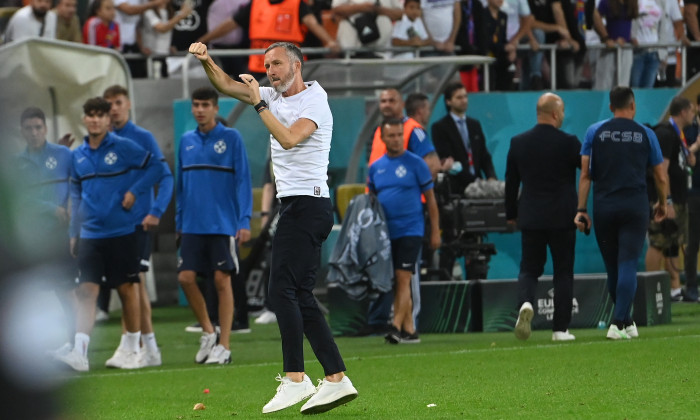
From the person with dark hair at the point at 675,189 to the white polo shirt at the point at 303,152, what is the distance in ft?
28.1

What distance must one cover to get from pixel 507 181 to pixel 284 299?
5.05 meters

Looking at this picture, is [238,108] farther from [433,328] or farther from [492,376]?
[492,376]

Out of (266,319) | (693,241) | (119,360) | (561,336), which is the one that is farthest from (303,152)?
(693,241)

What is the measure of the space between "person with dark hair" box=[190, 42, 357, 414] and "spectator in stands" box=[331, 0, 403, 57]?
10.0 m

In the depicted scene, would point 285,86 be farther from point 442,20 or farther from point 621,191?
point 442,20

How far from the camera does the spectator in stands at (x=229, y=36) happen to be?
637 inches

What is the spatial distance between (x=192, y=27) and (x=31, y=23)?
2.47m

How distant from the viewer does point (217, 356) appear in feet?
34.1

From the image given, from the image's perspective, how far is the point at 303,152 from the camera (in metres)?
6.47

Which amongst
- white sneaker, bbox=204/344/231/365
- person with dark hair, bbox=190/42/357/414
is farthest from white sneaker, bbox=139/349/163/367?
person with dark hair, bbox=190/42/357/414

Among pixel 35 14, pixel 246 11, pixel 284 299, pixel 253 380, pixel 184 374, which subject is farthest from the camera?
pixel 246 11

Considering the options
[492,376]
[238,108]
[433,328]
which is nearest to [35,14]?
[238,108]

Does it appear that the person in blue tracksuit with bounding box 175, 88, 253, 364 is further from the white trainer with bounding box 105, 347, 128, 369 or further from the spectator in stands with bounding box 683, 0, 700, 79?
the spectator in stands with bounding box 683, 0, 700, 79

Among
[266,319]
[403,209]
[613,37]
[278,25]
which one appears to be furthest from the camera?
[613,37]
